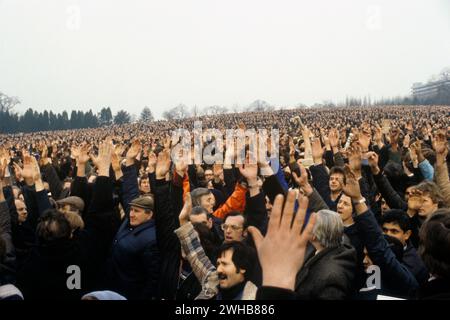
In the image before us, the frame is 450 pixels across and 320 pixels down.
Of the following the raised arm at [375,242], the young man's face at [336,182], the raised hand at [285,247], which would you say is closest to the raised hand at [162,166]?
the raised arm at [375,242]

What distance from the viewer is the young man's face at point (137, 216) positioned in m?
4.14

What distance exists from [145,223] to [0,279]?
4.07 feet

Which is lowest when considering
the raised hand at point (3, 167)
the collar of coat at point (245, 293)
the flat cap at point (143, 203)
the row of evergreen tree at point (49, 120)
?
the collar of coat at point (245, 293)

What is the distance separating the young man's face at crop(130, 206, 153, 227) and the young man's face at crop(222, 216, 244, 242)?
78 cm

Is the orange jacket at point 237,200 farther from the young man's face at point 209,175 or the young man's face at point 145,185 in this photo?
the young man's face at point 209,175

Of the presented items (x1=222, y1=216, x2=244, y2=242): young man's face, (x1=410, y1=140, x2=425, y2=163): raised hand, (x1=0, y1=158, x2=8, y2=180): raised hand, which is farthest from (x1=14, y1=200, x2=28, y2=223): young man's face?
(x1=410, y1=140, x2=425, y2=163): raised hand

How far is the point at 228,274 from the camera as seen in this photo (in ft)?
10.0

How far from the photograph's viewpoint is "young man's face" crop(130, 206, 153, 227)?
4.14 meters

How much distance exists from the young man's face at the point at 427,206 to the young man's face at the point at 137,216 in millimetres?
2597

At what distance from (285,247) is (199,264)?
1404mm

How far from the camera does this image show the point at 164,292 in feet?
11.8

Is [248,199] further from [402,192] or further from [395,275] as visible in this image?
[402,192]

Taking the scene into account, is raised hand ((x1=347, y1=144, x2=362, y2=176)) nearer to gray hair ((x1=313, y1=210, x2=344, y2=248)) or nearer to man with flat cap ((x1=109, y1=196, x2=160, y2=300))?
gray hair ((x1=313, y1=210, x2=344, y2=248))
